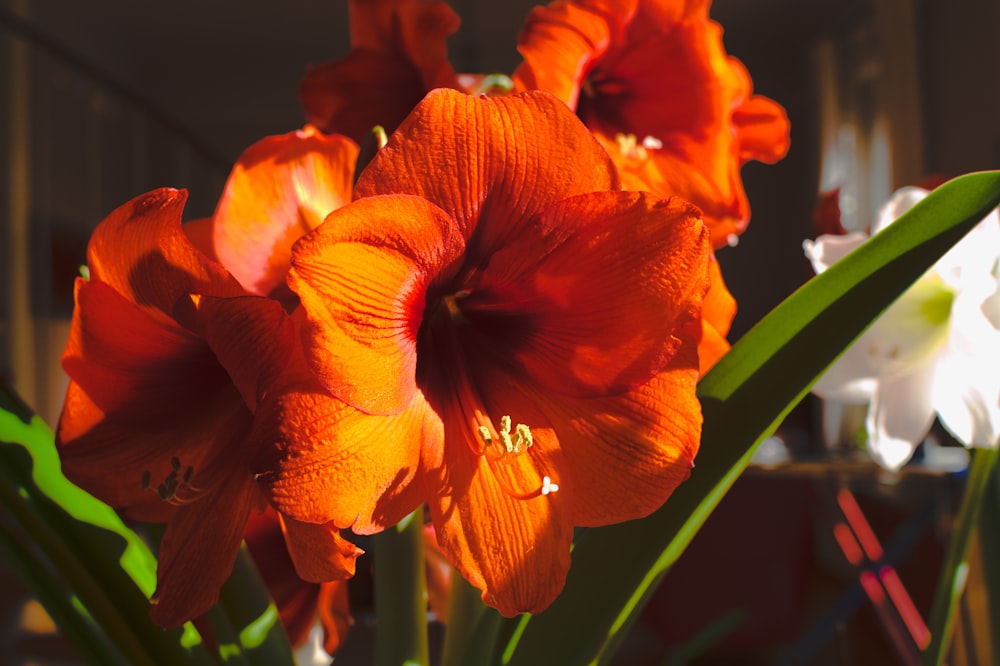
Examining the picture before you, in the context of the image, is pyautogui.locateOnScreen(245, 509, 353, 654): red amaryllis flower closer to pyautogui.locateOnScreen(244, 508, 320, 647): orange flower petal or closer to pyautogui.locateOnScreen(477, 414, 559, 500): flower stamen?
pyautogui.locateOnScreen(244, 508, 320, 647): orange flower petal

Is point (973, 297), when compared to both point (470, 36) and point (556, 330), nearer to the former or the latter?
point (556, 330)

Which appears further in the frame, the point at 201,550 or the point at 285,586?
the point at 285,586

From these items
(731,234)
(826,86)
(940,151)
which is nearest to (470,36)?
(826,86)

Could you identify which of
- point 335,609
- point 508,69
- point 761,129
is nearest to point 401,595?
point 335,609

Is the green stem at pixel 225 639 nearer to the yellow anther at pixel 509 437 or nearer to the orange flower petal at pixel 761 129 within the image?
the yellow anther at pixel 509 437

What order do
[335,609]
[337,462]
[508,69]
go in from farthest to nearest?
[508,69] → [335,609] → [337,462]

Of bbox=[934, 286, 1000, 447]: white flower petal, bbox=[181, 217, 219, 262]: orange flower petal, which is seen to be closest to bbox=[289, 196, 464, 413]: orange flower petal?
bbox=[181, 217, 219, 262]: orange flower petal

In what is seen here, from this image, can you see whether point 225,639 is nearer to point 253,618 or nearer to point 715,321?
point 253,618
